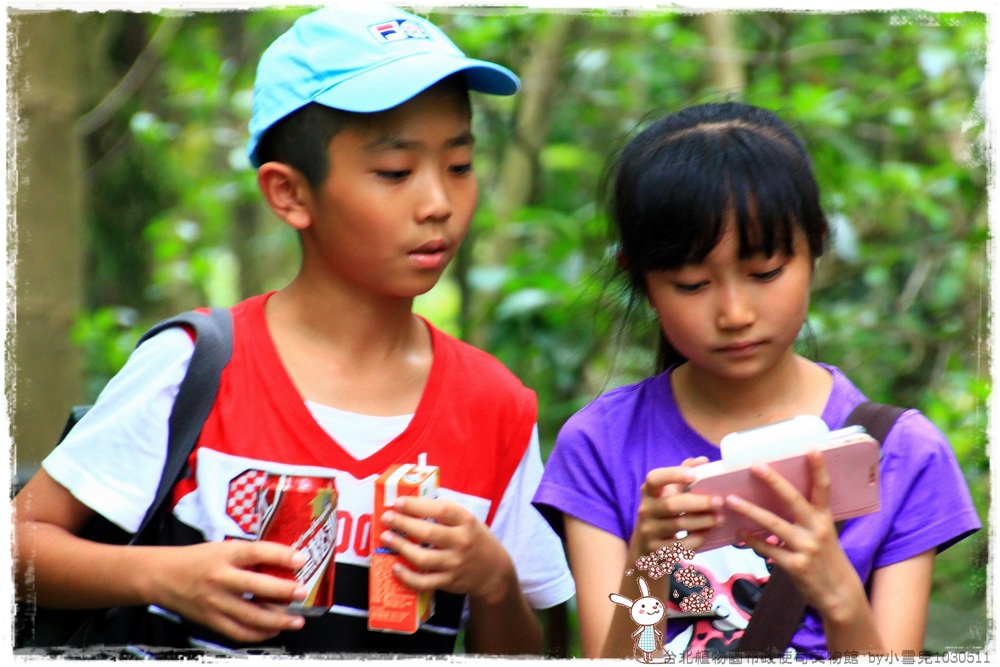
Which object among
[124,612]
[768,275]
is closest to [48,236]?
[124,612]

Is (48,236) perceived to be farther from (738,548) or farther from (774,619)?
(774,619)

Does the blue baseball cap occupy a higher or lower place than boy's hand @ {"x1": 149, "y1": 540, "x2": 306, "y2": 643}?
higher

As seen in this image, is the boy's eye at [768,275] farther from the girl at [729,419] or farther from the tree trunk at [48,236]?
the tree trunk at [48,236]

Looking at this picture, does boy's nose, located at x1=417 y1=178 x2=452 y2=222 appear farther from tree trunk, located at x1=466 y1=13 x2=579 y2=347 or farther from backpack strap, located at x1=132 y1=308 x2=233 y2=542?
tree trunk, located at x1=466 y1=13 x2=579 y2=347

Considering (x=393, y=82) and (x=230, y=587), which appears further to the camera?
(x=393, y=82)

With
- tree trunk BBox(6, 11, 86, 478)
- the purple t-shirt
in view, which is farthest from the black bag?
tree trunk BBox(6, 11, 86, 478)

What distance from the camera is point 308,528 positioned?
184cm

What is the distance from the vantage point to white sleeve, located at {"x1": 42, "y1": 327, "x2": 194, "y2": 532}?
6.35 ft

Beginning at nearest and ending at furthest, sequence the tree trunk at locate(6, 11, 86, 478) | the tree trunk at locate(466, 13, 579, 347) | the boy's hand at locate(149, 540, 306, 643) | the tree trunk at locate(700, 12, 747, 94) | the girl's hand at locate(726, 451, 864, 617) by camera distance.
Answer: the girl's hand at locate(726, 451, 864, 617)
the boy's hand at locate(149, 540, 306, 643)
the tree trunk at locate(6, 11, 86, 478)
the tree trunk at locate(700, 12, 747, 94)
the tree trunk at locate(466, 13, 579, 347)

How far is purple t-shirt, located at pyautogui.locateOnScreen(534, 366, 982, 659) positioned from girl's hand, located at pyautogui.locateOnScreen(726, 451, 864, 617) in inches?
8.0

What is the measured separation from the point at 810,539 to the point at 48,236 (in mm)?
2565

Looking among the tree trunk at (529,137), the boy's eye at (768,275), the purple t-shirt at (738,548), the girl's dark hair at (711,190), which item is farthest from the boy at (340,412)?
the tree trunk at (529,137)

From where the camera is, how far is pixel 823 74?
453 cm

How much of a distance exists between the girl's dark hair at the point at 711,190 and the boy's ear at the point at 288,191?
59cm
